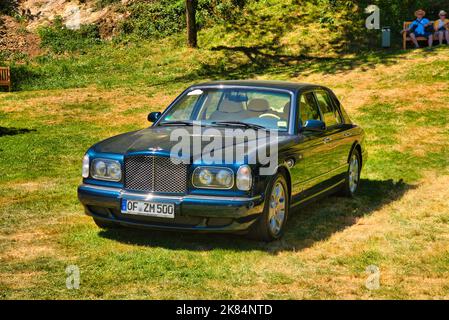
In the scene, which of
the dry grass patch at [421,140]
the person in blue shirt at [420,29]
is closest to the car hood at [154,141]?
the dry grass patch at [421,140]

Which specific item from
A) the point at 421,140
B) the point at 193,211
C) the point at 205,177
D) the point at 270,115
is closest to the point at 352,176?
the point at 270,115

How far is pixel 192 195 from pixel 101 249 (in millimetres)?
1115

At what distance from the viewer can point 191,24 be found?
26406 millimetres

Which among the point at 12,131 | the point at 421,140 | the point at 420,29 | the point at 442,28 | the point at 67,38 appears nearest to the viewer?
the point at 421,140

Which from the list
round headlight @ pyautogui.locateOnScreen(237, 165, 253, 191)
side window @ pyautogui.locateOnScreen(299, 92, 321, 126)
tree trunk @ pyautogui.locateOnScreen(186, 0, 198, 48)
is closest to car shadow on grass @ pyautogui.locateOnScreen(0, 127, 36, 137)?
side window @ pyautogui.locateOnScreen(299, 92, 321, 126)

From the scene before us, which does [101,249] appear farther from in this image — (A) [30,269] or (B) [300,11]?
(B) [300,11]

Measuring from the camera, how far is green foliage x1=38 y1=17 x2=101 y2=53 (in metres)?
28.4

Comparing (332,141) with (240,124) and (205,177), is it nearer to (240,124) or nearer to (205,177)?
(240,124)

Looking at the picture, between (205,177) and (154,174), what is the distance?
1.76 ft

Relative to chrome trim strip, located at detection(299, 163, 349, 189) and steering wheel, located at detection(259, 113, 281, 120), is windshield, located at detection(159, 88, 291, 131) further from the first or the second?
chrome trim strip, located at detection(299, 163, 349, 189)

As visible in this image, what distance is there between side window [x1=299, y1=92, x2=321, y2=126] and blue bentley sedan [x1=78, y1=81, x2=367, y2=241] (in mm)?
15

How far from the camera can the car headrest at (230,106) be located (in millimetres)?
8617

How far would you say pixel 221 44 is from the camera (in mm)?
26984
